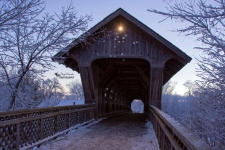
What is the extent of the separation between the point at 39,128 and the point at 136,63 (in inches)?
376

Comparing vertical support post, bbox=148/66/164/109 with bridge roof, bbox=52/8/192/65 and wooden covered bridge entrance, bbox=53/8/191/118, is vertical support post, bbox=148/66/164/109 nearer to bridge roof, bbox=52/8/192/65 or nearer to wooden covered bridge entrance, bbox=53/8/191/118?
wooden covered bridge entrance, bbox=53/8/191/118

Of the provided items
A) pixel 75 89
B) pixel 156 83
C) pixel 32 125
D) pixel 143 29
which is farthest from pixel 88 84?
pixel 75 89

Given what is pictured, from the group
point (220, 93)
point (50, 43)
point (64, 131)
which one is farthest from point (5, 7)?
point (64, 131)

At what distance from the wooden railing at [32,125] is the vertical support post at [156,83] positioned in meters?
4.80

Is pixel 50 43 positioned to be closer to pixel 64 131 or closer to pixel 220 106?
pixel 64 131

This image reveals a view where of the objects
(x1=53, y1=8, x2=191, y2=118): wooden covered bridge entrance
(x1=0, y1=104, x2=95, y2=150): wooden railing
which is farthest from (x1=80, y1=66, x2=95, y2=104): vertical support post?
(x1=0, y1=104, x2=95, y2=150): wooden railing

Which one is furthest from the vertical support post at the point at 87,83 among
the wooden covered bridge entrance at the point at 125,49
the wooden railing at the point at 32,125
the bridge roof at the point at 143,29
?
the wooden railing at the point at 32,125

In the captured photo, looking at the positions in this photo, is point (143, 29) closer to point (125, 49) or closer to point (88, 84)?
point (125, 49)

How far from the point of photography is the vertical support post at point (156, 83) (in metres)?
12.6

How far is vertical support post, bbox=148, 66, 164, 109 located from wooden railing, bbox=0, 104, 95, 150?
15.7 feet

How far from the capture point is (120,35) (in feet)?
42.9

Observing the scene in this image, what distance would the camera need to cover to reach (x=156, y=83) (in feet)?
42.8

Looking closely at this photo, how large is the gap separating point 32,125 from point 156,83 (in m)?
8.07

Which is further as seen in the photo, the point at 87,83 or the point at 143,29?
the point at 87,83
